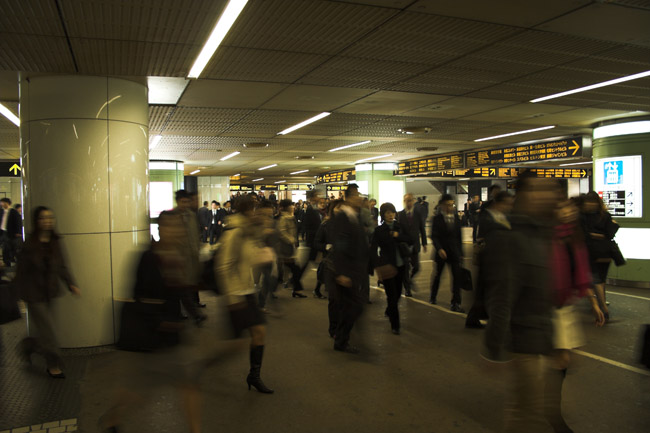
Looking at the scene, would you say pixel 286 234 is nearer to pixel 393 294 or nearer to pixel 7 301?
pixel 393 294

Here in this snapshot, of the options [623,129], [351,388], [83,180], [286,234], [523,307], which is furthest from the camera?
[623,129]

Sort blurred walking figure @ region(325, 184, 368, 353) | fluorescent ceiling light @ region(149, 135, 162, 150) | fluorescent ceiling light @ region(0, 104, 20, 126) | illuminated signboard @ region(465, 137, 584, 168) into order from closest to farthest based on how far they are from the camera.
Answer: blurred walking figure @ region(325, 184, 368, 353), fluorescent ceiling light @ region(0, 104, 20, 126), illuminated signboard @ region(465, 137, 584, 168), fluorescent ceiling light @ region(149, 135, 162, 150)

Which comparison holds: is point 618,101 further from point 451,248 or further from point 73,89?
point 73,89

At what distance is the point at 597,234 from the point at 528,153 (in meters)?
6.44

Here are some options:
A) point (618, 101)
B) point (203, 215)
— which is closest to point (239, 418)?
point (618, 101)

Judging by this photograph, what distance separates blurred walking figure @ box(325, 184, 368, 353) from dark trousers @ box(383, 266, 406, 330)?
0.82 metres

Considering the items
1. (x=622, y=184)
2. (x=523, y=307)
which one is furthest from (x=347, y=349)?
(x=622, y=184)

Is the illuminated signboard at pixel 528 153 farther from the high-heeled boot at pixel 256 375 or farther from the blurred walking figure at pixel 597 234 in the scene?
the high-heeled boot at pixel 256 375

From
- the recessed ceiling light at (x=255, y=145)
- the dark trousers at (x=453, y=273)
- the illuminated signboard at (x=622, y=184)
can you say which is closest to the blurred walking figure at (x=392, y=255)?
the dark trousers at (x=453, y=273)

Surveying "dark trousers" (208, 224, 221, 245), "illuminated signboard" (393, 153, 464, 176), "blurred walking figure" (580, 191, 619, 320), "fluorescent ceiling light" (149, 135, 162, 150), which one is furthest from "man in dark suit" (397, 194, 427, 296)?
"dark trousers" (208, 224, 221, 245)

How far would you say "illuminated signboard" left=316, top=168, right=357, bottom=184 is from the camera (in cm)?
2331

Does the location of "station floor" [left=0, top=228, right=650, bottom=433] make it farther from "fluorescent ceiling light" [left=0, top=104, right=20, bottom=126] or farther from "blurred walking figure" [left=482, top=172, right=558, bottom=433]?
Answer: "fluorescent ceiling light" [left=0, top=104, right=20, bottom=126]

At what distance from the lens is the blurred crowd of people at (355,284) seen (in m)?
2.59

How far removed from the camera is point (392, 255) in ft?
19.9
